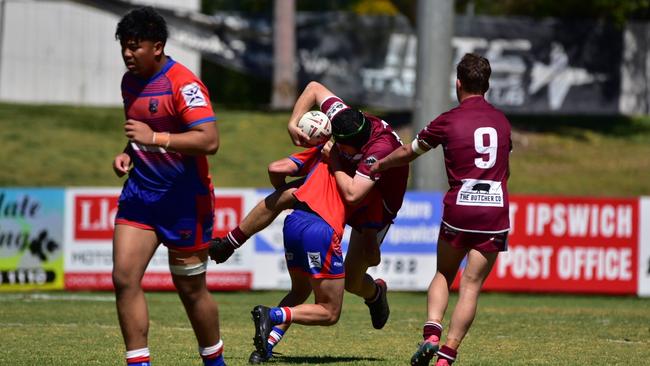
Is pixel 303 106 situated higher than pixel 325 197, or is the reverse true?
pixel 303 106

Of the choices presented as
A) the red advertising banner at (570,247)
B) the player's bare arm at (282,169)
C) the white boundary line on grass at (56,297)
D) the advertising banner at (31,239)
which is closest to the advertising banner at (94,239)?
the advertising banner at (31,239)

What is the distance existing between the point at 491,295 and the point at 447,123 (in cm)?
879

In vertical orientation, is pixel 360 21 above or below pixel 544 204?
above

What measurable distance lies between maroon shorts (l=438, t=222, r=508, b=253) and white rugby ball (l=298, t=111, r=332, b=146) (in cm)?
107

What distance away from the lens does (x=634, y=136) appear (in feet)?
102

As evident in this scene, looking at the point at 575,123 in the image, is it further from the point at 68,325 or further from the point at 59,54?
the point at 68,325

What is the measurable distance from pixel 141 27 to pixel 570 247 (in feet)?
34.5

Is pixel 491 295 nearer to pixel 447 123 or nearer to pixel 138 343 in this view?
pixel 447 123

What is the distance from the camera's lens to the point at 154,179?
252 inches

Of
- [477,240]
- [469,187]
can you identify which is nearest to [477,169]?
[469,187]

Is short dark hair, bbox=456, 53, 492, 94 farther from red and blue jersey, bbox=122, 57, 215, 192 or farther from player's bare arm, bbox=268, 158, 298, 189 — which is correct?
red and blue jersey, bbox=122, 57, 215, 192

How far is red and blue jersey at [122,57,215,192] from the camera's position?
20.8 feet

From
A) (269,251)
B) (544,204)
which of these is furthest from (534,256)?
(269,251)

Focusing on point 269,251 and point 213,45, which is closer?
point 269,251
